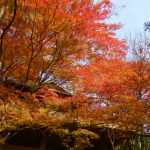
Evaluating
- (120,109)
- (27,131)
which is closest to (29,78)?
(27,131)

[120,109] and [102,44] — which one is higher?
[102,44]

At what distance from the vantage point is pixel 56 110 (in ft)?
36.4

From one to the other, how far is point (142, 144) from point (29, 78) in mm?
5709

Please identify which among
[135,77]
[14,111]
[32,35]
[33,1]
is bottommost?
[14,111]

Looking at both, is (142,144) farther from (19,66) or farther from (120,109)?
(19,66)

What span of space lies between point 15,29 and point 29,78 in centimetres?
229

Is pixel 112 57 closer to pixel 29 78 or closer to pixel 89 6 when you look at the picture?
pixel 89 6

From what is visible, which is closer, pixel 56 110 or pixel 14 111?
pixel 14 111

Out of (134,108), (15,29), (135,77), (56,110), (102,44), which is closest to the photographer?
(134,108)

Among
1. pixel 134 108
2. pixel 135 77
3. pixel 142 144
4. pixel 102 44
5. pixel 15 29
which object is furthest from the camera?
pixel 142 144

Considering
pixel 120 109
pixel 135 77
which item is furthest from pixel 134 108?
pixel 135 77

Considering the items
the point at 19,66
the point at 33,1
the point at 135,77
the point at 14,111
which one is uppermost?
the point at 33,1

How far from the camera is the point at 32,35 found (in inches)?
454

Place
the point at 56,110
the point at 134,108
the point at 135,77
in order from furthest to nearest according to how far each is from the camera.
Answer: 1. the point at 56,110
2. the point at 135,77
3. the point at 134,108
